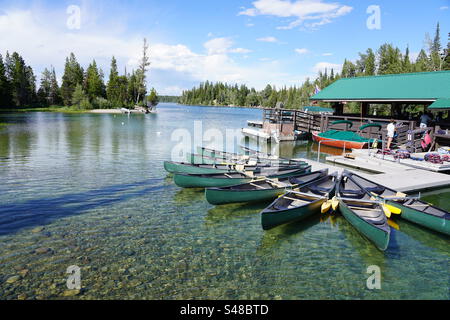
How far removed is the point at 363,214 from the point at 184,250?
264 inches

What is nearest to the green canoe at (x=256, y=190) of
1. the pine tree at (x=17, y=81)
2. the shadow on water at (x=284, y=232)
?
the shadow on water at (x=284, y=232)

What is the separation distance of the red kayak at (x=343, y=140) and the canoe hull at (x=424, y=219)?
58.3ft

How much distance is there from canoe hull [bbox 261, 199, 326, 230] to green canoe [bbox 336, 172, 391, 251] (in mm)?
1057

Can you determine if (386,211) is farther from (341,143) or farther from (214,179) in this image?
(341,143)

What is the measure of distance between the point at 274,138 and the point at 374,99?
38.9 ft

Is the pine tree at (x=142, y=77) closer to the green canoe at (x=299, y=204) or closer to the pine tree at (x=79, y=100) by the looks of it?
the pine tree at (x=79, y=100)

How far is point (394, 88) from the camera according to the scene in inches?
1128

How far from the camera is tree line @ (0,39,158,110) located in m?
86.9

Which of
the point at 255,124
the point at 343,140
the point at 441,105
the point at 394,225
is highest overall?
the point at 441,105

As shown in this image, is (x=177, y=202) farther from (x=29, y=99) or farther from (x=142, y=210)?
(x=29, y=99)

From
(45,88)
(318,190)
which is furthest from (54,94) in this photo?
(318,190)

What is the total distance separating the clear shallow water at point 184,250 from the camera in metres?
7.50

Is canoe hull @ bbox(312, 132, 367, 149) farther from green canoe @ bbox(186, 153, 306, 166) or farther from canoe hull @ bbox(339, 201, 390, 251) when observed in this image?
canoe hull @ bbox(339, 201, 390, 251)

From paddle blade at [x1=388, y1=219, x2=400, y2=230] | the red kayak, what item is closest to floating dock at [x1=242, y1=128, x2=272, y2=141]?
the red kayak
